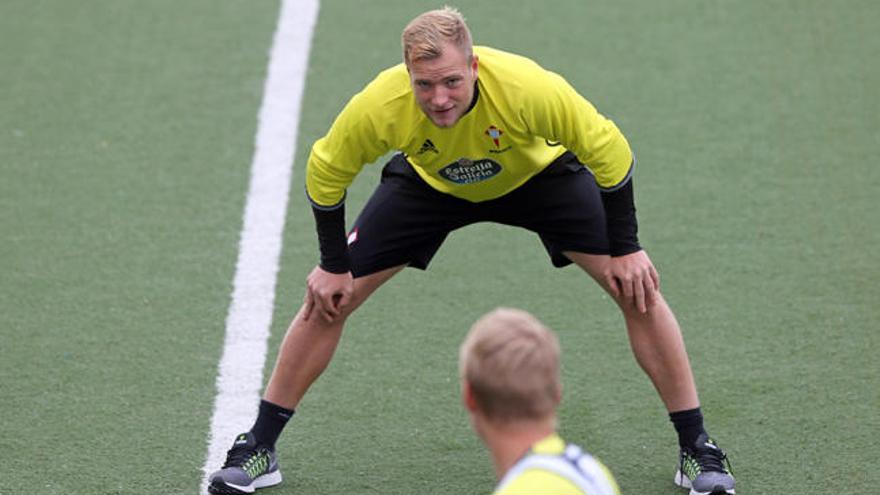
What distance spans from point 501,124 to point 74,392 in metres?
2.24

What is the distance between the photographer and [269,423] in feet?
18.7

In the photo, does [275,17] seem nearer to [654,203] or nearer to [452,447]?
[654,203]

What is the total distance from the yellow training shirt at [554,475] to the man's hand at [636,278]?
2082 millimetres

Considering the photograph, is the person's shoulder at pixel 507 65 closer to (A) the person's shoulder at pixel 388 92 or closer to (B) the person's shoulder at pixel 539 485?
(A) the person's shoulder at pixel 388 92

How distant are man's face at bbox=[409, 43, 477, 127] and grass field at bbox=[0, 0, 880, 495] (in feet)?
4.94

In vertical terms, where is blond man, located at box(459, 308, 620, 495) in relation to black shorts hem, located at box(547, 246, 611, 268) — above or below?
below

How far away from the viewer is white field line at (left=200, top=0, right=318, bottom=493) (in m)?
6.20

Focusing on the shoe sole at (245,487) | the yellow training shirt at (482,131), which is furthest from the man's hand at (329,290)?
the shoe sole at (245,487)

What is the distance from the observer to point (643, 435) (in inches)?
237

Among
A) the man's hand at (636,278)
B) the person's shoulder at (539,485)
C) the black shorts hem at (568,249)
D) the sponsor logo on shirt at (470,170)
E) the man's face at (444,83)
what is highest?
the man's face at (444,83)

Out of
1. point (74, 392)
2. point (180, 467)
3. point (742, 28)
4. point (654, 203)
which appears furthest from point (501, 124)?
point (742, 28)

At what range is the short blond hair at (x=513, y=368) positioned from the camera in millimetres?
3332

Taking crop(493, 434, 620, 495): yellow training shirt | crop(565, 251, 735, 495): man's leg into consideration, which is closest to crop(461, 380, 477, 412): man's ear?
crop(493, 434, 620, 495): yellow training shirt

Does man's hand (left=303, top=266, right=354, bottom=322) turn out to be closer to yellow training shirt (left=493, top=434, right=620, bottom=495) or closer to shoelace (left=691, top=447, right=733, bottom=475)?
shoelace (left=691, top=447, right=733, bottom=475)
